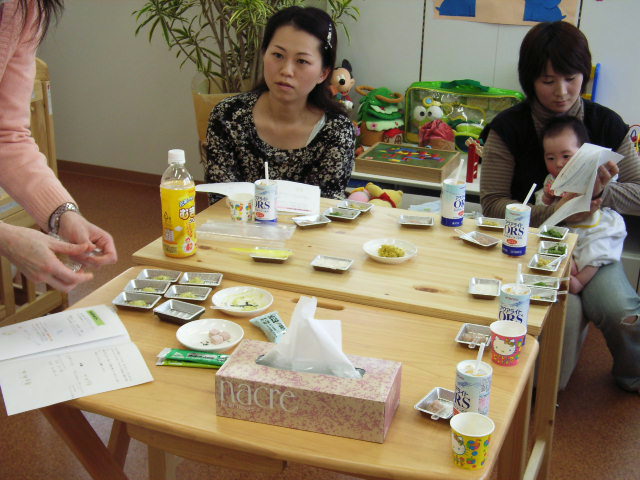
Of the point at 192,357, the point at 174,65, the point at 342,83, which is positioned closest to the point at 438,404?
the point at 192,357

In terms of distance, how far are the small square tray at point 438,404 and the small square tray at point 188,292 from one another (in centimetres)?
51

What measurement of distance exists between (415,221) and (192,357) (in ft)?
2.73

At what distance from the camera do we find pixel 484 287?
1460mm

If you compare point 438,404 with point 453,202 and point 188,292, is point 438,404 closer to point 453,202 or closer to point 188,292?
point 188,292

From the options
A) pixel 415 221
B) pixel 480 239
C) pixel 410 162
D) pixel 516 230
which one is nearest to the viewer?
pixel 516 230

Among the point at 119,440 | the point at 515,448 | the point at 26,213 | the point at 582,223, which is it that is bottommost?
the point at 119,440

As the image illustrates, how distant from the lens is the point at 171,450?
106cm

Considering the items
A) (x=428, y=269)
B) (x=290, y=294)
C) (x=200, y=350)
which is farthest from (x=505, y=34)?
(x=200, y=350)

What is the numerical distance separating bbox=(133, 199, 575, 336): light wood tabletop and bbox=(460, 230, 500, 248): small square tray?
12mm

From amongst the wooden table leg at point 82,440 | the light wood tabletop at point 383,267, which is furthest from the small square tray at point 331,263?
the wooden table leg at point 82,440

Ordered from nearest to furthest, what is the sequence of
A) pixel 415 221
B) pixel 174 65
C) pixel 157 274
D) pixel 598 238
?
1. pixel 157 274
2. pixel 415 221
3. pixel 598 238
4. pixel 174 65

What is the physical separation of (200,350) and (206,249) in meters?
0.47

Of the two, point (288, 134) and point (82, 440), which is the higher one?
point (288, 134)

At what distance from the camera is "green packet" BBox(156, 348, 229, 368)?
→ 1163mm
